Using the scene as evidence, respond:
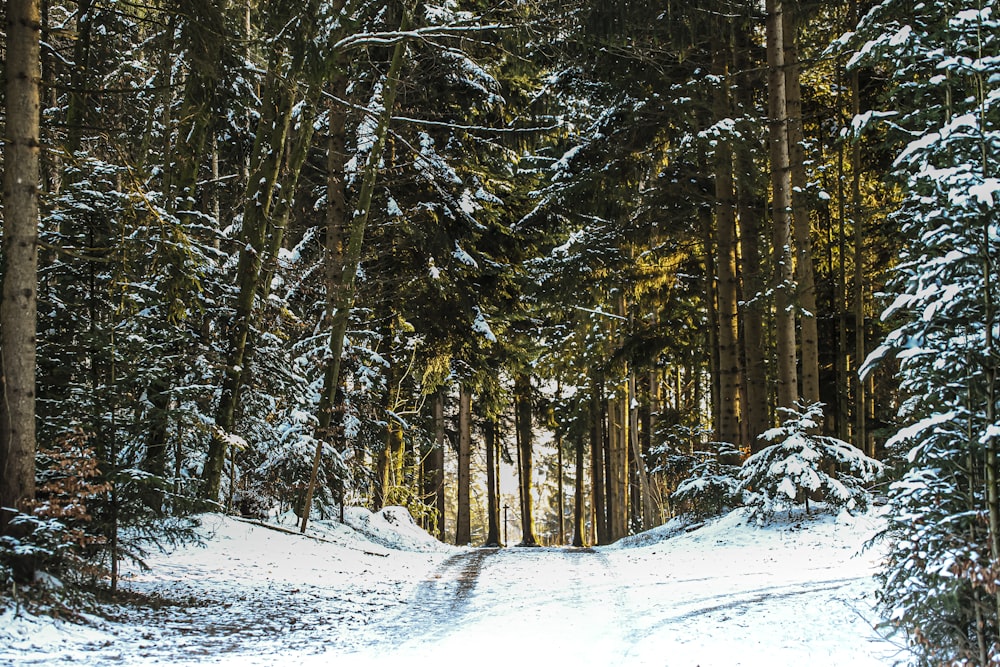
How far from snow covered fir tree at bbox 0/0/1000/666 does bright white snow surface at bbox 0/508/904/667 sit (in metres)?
0.15

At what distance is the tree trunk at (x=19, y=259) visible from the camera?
6613mm

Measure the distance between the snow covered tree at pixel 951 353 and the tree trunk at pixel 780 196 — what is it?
265 inches

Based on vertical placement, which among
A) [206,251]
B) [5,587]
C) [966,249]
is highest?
[206,251]

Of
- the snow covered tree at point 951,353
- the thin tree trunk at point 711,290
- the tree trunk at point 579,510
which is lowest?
the tree trunk at point 579,510

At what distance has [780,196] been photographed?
12.0 meters

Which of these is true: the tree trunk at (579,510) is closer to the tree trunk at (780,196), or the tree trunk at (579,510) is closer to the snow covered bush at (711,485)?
the snow covered bush at (711,485)

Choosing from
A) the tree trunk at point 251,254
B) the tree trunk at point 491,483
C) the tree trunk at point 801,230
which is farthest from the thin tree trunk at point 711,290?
the tree trunk at point 491,483

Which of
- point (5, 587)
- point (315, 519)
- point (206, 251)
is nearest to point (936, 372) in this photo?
point (5, 587)

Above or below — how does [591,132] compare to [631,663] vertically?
above

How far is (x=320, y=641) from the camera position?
6523 millimetres

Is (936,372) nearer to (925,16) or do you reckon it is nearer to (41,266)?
(925,16)

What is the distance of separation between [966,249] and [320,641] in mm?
5658

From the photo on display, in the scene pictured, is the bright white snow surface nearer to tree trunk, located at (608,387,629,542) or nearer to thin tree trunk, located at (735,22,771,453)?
thin tree trunk, located at (735,22,771,453)

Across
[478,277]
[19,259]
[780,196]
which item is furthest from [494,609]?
[478,277]
